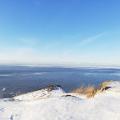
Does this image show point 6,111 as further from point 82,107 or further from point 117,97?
point 117,97

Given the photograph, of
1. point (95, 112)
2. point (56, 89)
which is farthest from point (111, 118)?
point (56, 89)

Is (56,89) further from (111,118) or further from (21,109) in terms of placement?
(111,118)

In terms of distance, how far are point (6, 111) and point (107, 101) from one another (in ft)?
17.9

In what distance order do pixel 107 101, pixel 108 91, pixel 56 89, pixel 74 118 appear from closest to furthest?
pixel 74 118 → pixel 107 101 → pixel 108 91 → pixel 56 89

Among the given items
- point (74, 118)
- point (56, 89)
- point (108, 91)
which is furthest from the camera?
point (56, 89)

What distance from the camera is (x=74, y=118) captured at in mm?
10734

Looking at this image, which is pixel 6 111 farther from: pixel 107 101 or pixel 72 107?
pixel 107 101

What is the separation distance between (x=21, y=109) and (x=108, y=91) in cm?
602

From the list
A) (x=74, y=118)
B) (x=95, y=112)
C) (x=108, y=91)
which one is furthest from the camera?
(x=108, y=91)

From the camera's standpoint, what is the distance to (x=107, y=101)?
1291 centimetres

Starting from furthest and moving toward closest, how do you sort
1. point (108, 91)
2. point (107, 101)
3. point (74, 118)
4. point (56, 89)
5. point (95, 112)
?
1. point (56, 89)
2. point (108, 91)
3. point (107, 101)
4. point (95, 112)
5. point (74, 118)

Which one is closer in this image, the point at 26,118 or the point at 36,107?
the point at 26,118

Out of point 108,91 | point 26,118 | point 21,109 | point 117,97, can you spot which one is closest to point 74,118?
point 26,118

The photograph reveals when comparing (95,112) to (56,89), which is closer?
(95,112)
